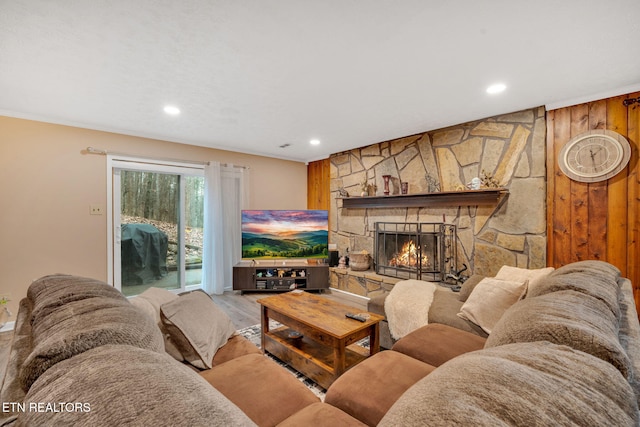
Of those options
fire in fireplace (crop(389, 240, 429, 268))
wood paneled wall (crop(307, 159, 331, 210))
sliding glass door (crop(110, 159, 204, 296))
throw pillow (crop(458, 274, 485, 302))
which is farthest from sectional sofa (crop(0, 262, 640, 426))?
wood paneled wall (crop(307, 159, 331, 210))

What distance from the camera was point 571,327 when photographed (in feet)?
2.64

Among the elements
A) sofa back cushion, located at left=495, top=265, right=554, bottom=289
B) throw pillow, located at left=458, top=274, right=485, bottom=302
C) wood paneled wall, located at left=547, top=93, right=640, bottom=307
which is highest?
wood paneled wall, located at left=547, top=93, right=640, bottom=307

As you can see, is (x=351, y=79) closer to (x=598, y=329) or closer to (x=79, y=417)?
(x=598, y=329)

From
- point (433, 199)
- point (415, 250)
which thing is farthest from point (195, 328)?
point (433, 199)

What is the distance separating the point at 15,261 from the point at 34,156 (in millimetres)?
1155

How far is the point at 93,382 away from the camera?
57 cm

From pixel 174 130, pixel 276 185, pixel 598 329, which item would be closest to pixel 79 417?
pixel 598 329

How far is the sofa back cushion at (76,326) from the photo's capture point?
0.68m

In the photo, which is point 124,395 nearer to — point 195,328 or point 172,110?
point 195,328

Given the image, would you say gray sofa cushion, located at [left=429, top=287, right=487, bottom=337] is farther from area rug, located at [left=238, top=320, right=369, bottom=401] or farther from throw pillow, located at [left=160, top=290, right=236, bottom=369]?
throw pillow, located at [left=160, top=290, right=236, bottom=369]

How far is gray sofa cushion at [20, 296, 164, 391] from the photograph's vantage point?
680 millimetres

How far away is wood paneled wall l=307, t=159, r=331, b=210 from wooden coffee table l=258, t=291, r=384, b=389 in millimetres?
2933

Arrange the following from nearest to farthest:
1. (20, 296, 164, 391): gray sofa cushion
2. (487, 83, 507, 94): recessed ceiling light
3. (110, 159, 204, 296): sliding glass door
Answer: (20, 296, 164, 391): gray sofa cushion → (487, 83, 507, 94): recessed ceiling light → (110, 159, 204, 296): sliding glass door

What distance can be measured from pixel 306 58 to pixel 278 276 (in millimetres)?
3263
